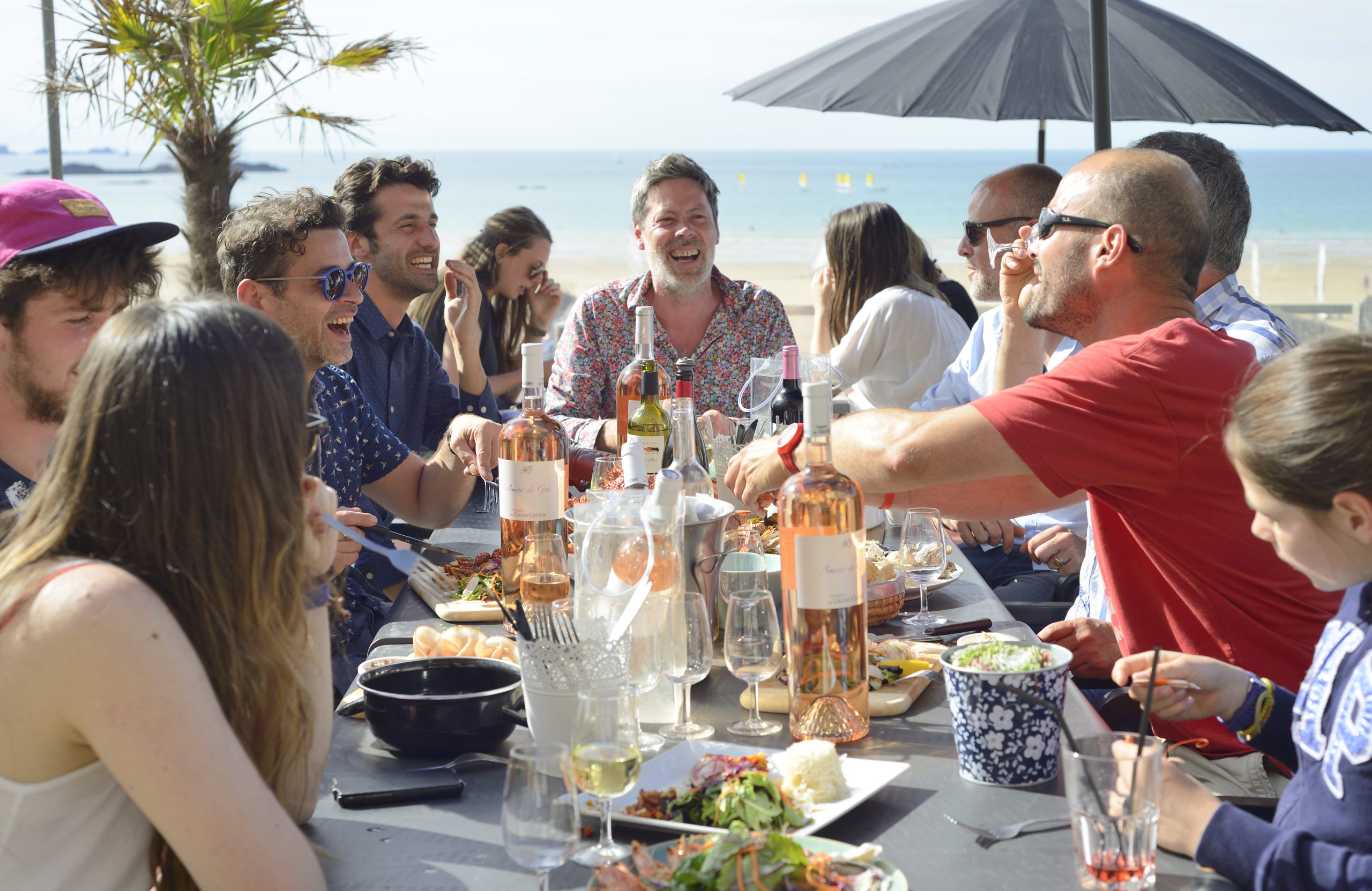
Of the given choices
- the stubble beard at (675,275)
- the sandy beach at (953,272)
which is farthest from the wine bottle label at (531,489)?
the sandy beach at (953,272)

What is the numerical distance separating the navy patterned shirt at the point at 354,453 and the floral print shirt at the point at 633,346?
80cm

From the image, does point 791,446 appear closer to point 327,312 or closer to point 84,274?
point 84,274

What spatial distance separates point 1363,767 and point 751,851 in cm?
67

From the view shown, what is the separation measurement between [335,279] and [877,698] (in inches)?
73.8

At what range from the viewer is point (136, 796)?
1.13 m

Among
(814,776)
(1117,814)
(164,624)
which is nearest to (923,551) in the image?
(814,776)

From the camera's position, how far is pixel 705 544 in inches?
72.4

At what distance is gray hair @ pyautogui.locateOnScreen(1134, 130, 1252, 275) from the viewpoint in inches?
121

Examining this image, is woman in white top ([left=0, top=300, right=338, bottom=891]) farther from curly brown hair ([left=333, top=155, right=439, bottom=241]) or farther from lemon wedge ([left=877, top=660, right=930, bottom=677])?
curly brown hair ([left=333, top=155, right=439, bottom=241])

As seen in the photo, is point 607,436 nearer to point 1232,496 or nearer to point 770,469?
point 770,469

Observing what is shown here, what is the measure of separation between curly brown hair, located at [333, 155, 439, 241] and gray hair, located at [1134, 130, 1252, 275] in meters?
2.68

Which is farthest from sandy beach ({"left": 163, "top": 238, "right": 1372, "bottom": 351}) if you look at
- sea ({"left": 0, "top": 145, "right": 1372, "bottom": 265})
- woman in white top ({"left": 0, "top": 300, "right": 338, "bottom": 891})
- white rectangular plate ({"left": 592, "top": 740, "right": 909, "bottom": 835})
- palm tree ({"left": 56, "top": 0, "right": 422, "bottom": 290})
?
woman in white top ({"left": 0, "top": 300, "right": 338, "bottom": 891})

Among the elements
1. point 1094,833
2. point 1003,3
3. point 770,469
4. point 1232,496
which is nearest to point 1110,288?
point 1232,496

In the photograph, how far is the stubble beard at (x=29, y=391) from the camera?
6.77 feet
